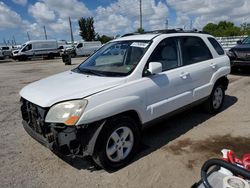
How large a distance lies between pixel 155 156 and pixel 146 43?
68.7 inches

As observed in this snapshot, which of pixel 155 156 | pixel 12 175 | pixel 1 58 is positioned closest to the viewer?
pixel 12 175

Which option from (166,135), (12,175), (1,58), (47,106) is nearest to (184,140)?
(166,135)

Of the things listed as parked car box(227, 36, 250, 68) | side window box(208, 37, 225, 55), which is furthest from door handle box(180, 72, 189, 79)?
parked car box(227, 36, 250, 68)

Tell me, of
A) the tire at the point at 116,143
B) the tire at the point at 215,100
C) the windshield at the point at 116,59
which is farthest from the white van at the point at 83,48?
the tire at the point at 116,143

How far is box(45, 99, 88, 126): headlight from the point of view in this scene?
2.93m

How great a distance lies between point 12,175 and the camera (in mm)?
3398

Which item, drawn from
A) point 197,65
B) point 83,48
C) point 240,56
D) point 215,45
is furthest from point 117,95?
point 83,48

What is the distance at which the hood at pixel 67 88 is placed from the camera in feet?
10.2

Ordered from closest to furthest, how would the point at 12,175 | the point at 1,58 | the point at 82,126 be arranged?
the point at 82,126 < the point at 12,175 < the point at 1,58

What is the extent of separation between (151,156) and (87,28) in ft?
188

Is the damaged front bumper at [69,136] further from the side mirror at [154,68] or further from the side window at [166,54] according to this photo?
the side window at [166,54]

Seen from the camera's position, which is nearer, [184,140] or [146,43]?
[146,43]

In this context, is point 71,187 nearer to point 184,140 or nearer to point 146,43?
point 184,140

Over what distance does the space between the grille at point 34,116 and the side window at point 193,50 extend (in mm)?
2576
